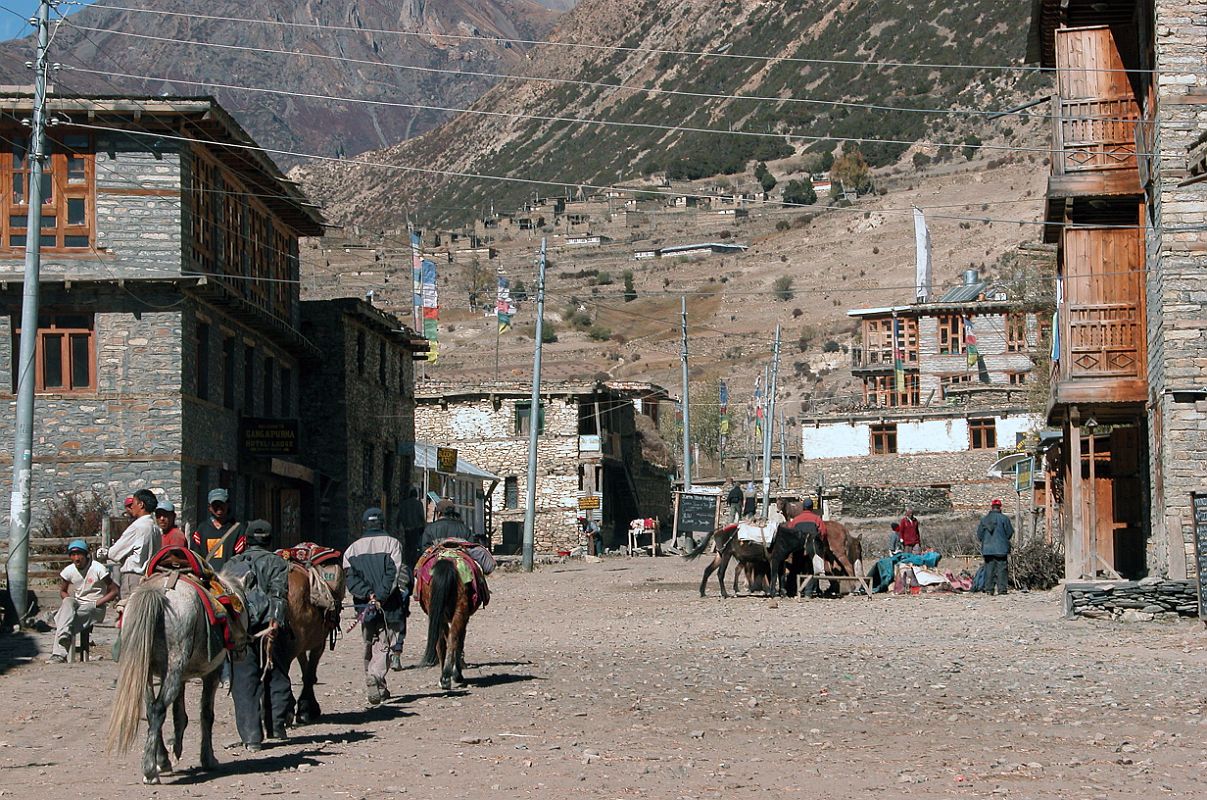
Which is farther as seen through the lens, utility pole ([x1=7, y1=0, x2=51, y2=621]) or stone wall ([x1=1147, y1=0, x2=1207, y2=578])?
stone wall ([x1=1147, y1=0, x2=1207, y2=578])

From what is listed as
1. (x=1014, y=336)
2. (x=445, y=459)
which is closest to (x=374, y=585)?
(x=445, y=459)

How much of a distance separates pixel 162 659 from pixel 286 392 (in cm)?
3635

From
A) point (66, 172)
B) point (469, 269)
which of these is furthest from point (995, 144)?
point (66, 172)

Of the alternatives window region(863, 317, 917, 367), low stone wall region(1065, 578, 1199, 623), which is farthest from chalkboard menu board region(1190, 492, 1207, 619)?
window region(863, 317, 917, 367)

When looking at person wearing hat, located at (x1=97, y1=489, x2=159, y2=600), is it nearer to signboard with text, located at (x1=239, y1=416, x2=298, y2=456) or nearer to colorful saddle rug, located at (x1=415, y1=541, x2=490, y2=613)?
colorful saddle rug, located at (x1=415, y1=541, x2=490, y2=613)

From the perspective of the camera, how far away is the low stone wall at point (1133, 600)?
24188 mm

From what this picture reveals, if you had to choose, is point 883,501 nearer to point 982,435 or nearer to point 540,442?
point 982,435

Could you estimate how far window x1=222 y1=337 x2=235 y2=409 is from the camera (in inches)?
1626

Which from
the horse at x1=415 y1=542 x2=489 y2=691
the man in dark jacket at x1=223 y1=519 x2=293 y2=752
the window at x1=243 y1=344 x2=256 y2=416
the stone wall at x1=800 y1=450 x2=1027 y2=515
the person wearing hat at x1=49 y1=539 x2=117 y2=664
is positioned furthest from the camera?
the stone wall at x1=800 y1=450 x2=1027 y2=515

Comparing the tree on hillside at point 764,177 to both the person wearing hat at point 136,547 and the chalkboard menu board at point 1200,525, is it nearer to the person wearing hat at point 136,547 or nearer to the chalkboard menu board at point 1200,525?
the chalkboard menu board at point 1200,525

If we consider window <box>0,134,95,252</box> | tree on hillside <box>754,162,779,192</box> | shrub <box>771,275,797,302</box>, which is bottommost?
window <box>0,134,95,252</box>

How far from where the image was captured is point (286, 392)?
47.8 meters

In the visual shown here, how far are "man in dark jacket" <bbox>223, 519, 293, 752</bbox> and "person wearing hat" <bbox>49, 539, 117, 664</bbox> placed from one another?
5.72 metres

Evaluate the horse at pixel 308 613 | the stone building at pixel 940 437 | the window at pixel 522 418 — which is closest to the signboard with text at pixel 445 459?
the stone building at pixel 940 437
